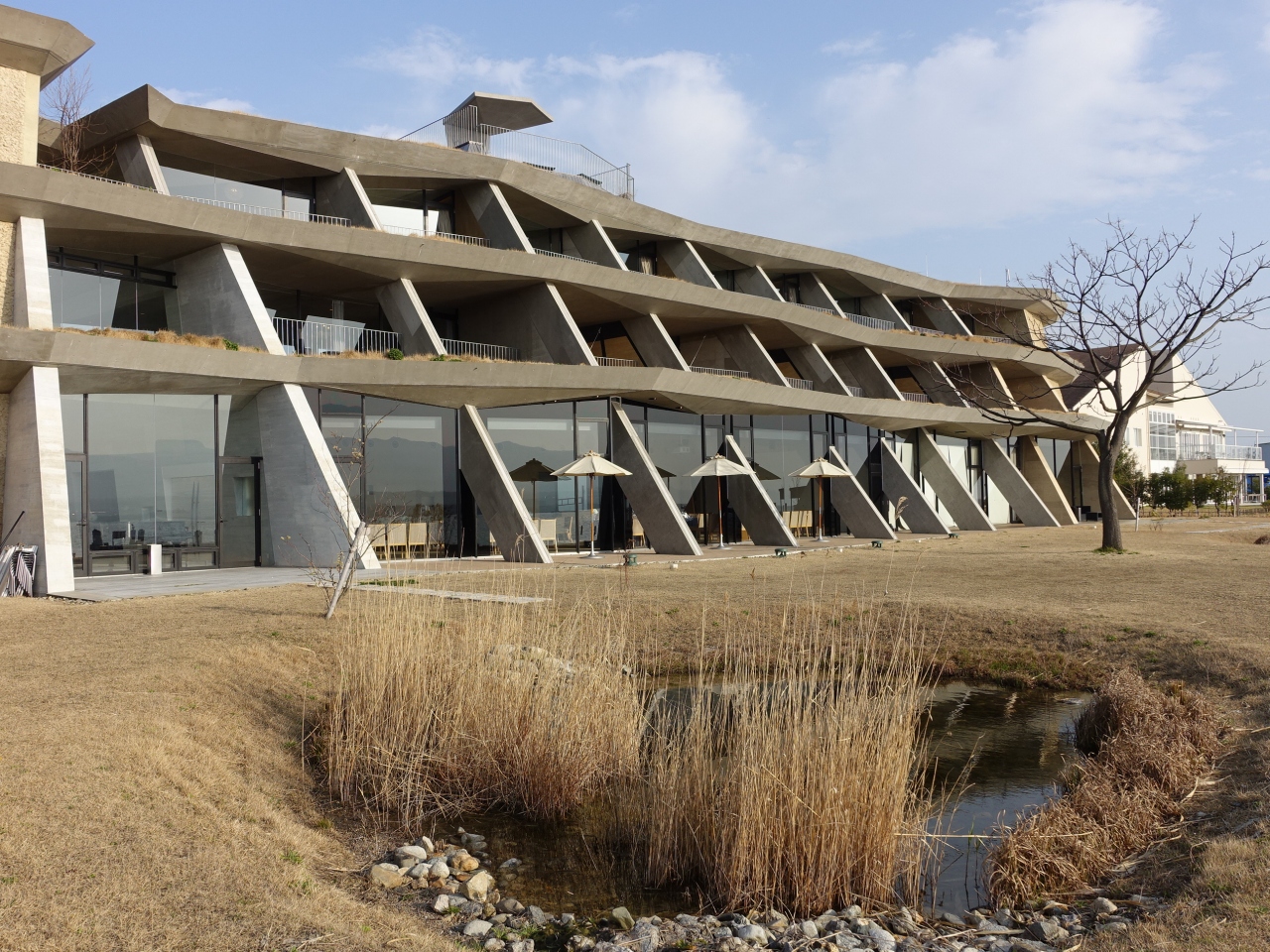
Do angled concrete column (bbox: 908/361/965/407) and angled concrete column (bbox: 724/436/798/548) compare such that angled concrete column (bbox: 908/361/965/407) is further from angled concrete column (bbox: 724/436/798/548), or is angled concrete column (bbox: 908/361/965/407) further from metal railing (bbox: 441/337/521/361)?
metal railing (bbox: 441/337/521/361)

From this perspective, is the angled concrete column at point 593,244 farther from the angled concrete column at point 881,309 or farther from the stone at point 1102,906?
the stone at point 1102,906

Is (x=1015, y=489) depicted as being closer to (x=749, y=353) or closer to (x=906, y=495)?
(x=906, y=495)

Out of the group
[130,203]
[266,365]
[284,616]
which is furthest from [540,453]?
[284,616]

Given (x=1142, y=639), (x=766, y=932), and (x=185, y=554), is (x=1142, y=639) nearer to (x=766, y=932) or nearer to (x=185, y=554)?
(x=766, y=932)

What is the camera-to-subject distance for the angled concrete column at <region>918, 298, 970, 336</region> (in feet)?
131

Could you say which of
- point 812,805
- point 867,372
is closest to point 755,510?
point 867,372

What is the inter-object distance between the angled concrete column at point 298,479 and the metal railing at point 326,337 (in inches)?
83.5

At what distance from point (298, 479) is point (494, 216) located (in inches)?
354

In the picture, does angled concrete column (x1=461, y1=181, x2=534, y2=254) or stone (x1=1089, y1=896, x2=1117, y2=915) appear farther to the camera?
angled concrete column (x1=461, y1=181, x2=534, y2=254)

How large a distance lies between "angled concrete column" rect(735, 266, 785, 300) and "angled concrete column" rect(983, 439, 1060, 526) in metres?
13.5

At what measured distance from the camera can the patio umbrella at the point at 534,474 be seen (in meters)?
23.3

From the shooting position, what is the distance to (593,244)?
87.4 feet

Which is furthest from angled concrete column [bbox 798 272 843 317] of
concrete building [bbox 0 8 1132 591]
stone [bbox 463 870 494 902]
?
stone [bbox 463 870 494 902]

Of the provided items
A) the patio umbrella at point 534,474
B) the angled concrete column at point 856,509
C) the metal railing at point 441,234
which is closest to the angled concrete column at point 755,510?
the angled concrete column at point 856,509
